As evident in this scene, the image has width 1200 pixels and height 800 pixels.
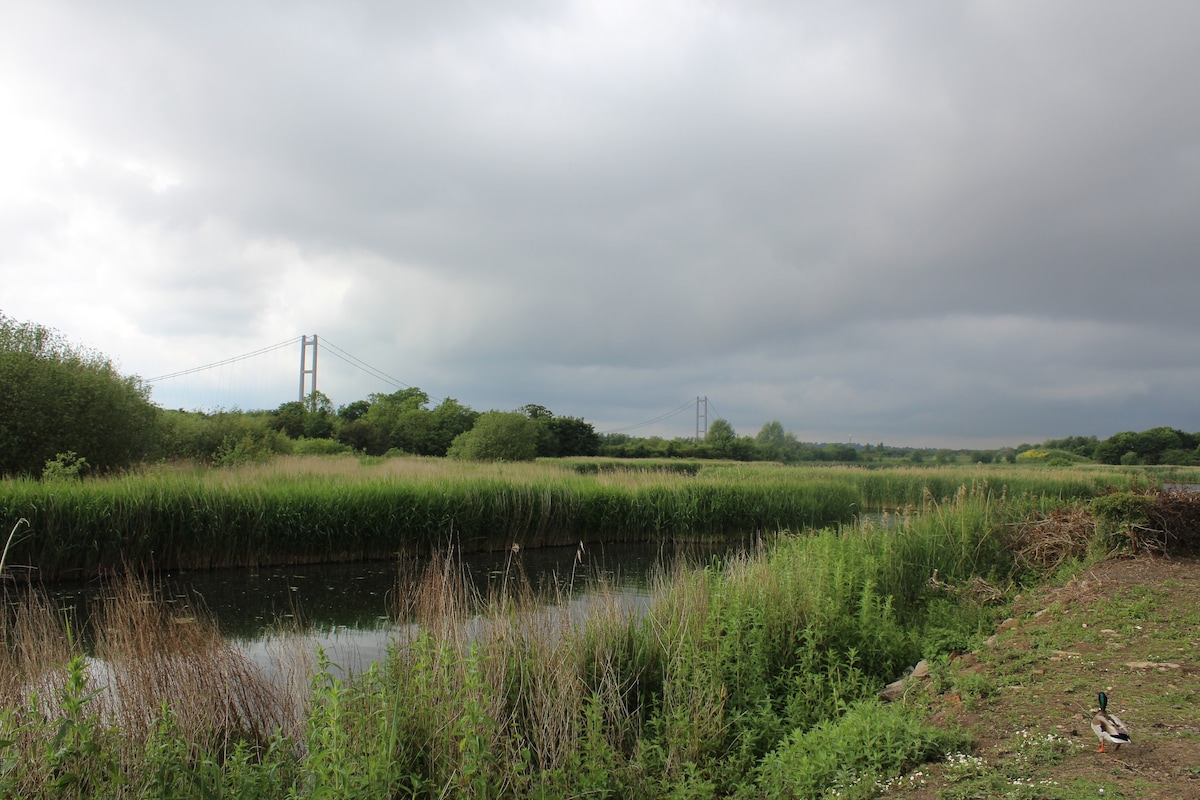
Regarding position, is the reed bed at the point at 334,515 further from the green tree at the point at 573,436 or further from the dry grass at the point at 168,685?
the green tree at the point at 573,436

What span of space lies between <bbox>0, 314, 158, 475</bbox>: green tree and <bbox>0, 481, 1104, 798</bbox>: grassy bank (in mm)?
16201

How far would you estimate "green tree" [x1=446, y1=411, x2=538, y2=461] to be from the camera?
3600 centimetres

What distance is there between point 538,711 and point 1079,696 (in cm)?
336

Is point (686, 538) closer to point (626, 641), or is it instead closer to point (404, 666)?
point (626, 641)

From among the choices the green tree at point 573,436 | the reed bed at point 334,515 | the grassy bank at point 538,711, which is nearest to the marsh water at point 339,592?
the reed bed at point 334,515

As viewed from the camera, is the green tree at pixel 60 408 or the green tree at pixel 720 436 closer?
the green tree at pixel 60 408

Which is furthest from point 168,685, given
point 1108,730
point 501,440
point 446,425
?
point 446,425

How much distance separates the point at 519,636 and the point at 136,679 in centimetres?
258

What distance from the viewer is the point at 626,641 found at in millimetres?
5848

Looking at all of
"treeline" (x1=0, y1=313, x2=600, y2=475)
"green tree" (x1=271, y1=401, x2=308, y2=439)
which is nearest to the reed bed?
"treeline" (x1=0, y1=313, x2=600, y2=475)

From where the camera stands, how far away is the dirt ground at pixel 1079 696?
3.02m

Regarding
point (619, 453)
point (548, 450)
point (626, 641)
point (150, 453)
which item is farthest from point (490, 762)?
point (619, 453)

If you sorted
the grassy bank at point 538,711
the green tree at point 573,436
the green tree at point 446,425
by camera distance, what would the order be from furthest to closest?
1. the green tree at point 573,436
2. the green tree at point 446,425
3. the grassy bank at point 538,711

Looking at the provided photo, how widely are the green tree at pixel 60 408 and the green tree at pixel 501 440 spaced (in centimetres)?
1638
